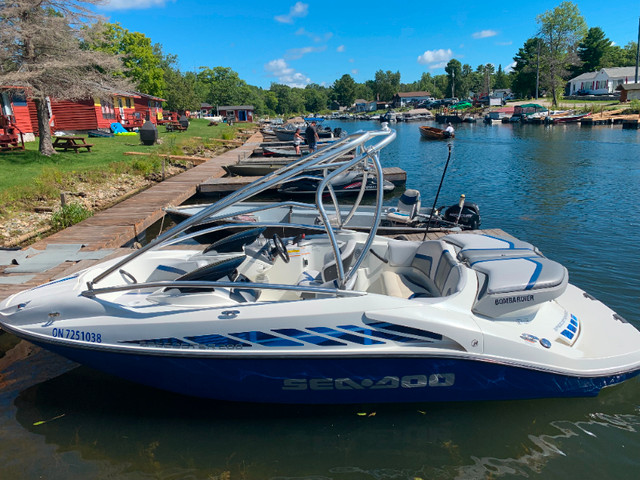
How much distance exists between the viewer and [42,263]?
7.68 m

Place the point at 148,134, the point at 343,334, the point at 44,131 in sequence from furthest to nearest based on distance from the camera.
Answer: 1. the point at 148,134
2. the point at 44,131
3. the point at 343,334

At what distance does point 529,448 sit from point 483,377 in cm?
84

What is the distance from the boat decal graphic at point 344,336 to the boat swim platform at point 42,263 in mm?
4056

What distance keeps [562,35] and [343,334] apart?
3906 inches

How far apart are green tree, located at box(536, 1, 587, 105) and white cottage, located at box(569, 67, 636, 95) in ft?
16.3

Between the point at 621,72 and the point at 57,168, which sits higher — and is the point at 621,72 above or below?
above

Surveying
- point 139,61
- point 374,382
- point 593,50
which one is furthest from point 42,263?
point 593,50

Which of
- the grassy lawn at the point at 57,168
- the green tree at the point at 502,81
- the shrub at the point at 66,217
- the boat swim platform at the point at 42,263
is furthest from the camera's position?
the green tree at the point at 502,81

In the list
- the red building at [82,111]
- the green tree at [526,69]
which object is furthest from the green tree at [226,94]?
the green tree at [526,69]

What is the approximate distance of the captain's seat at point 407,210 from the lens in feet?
33.4

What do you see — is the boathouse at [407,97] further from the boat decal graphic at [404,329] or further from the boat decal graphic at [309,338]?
the boat decal graphic at [309,338]

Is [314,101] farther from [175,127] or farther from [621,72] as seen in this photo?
[175,127]

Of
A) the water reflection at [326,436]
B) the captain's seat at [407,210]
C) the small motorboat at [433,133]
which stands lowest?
the water reflection at [326,436]

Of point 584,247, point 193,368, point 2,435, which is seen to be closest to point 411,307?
point 193,368
